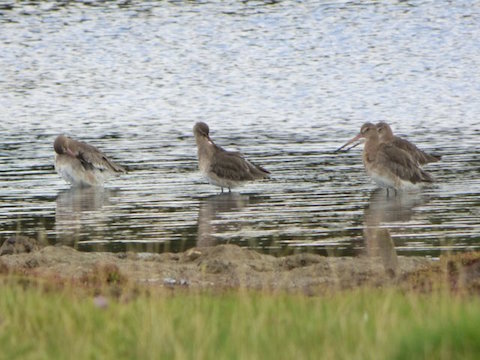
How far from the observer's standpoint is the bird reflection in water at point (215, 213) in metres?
16.5

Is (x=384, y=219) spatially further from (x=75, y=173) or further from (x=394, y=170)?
(x=75, y=173)

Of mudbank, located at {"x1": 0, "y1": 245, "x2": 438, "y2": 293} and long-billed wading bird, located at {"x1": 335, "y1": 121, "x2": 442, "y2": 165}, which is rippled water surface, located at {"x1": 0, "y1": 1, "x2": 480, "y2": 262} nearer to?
long-billed wading bird, located at {"x1": 335, "y1": 121, "x2": 442, "y2": 165}

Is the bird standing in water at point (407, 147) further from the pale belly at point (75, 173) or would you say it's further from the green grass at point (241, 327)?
the green grass at point (241, 327)

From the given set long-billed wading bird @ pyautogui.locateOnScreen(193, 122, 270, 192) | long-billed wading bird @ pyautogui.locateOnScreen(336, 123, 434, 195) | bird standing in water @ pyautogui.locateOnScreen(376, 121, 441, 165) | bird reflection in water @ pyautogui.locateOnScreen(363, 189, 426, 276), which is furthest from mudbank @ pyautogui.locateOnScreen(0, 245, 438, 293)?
bird standing in water @ pyautogui.locateOnScreen(376, 121, 441, 165)

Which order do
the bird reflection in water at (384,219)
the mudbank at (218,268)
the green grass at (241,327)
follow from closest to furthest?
the green grass at (241,327), the mudbank at (218,268), the bird reflection in water at (384,219)

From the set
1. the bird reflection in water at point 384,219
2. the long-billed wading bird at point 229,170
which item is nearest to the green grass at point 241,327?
the bird reflection in water at point 384,219

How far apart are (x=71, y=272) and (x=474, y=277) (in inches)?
172

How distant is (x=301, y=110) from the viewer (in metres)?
31.0

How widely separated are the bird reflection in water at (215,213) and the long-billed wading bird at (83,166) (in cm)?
226

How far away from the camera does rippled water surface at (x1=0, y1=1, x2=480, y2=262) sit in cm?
1727

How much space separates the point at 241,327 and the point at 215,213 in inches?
418

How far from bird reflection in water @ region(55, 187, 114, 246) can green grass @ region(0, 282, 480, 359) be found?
23.7ft

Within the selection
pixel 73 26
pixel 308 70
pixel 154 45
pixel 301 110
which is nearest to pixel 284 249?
pixel 301 110

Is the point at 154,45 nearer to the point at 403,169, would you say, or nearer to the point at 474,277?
the point at 403,169
